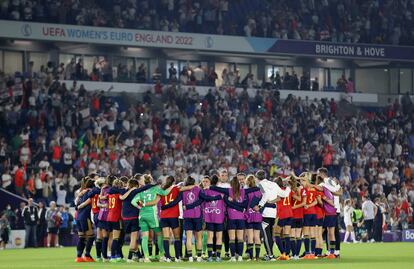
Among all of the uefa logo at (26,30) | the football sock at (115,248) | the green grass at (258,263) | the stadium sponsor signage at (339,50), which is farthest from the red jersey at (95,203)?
the stadium sponsor signage at (339,50)

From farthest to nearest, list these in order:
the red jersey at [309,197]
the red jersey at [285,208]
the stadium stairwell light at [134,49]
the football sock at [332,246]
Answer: the stadium stairwell light at [134,49] < the football sock at [332,246] < the red jersey at [309,197] < the red jersey at [285,208]

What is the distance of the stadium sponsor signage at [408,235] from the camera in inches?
1907

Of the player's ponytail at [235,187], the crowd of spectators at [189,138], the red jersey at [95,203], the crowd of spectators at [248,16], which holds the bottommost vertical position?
the red jersey at [95,203]

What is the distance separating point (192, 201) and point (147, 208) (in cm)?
114

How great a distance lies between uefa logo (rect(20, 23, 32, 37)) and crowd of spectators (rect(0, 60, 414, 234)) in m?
3.03

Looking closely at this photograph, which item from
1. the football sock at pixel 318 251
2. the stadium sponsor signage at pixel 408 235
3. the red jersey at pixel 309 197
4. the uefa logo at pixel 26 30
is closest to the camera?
the red jersey at pixel 309 197

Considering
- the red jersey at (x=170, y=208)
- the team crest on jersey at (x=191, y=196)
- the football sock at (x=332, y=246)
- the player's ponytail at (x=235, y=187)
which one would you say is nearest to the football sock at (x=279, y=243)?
the football sock at (x=332, y=246)

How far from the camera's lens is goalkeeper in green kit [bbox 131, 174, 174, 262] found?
2903 centimetres

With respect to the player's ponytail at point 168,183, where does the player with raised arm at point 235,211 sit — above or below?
below

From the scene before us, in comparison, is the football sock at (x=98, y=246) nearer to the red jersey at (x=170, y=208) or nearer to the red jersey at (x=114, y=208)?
the red jersey at (x=114, y=208)

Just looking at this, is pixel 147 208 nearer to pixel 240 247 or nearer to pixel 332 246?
pixel 240 247

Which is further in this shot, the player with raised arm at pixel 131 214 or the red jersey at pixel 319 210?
the red jersey at pixel 319 210

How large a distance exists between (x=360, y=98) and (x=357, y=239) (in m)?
19.1

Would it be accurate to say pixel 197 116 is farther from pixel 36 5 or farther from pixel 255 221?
pixel 255 221
